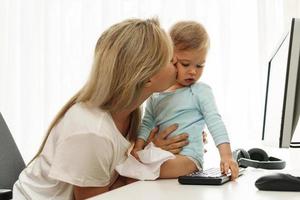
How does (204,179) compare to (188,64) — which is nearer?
(204,179)

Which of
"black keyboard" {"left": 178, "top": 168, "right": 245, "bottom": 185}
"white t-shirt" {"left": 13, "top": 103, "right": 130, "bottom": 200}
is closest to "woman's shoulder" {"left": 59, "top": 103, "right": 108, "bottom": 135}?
"white t-shirt" {"left": 13, "top": 103, "right": 130, "bottom": 200}

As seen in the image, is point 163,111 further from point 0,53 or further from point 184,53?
point 0,53

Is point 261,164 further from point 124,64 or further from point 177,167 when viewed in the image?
point 124,64

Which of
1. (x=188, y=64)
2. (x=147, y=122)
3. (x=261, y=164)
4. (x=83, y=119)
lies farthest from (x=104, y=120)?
(x=261, y=164)

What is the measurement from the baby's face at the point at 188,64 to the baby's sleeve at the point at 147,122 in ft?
0.41

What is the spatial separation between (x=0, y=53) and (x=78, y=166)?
171cm

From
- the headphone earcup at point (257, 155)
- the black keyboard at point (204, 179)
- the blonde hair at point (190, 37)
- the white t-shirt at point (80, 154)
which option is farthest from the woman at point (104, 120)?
the headphone earcup at point (257, 155)

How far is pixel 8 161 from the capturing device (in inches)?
51.9

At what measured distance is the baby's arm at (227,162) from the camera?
1147 mm

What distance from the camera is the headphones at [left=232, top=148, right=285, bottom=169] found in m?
1.49

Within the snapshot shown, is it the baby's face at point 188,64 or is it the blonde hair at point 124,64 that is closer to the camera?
the blonde hair at point 124,64

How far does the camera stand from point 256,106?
242cm

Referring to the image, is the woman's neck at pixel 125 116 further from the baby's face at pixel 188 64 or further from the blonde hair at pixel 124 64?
the baby's face at pixel 188 64

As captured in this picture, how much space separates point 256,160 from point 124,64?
2.16ft
